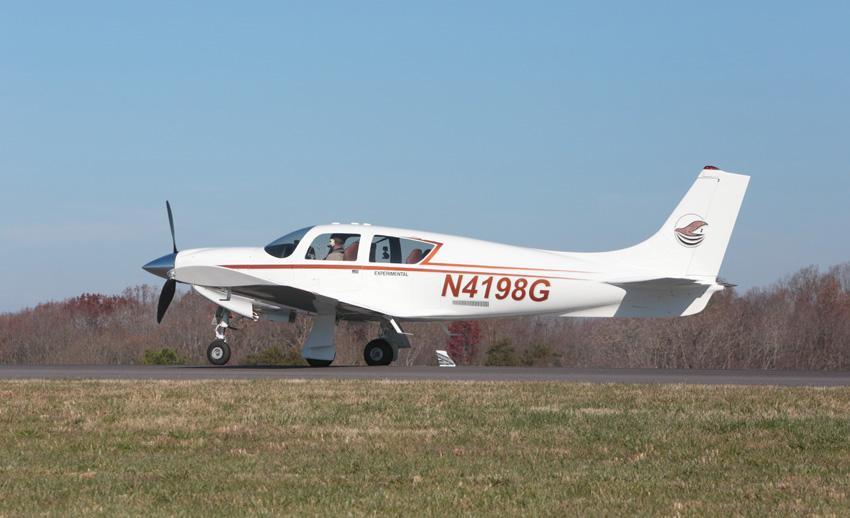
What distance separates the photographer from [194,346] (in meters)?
59.8

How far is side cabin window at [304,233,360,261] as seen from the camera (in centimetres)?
1853

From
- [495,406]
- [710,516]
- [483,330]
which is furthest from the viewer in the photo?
[483,330]

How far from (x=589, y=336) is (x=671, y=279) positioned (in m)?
42.0

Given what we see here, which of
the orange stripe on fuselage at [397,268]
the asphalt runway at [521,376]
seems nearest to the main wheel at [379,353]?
the orange stripe on fuselage at [397,268]

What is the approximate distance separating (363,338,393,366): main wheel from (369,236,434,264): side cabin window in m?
2.15

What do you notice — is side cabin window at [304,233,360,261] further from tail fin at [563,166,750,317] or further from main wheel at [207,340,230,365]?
tail fin at [563,166,750,317]

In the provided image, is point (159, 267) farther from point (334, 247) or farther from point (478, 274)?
point (478, 274)

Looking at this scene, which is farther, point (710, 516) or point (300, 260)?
point (300, 260)

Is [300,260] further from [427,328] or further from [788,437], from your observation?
[427,328]

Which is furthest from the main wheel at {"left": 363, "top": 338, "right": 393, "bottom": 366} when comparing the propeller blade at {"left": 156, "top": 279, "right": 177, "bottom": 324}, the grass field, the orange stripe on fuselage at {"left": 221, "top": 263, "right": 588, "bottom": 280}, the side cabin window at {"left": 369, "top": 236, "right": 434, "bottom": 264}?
the grass field

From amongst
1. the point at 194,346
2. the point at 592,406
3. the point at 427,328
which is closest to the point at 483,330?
the point at 427,328

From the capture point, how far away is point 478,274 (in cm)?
1823

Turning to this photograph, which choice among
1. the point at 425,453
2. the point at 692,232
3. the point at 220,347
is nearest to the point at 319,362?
the point at 220,347

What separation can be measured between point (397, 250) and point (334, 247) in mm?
1333
